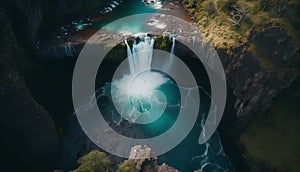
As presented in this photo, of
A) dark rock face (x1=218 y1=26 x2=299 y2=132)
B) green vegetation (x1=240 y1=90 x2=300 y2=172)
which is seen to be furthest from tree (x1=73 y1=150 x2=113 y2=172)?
dark rock face (x1=218 y1=26 x2=299 y2=132)

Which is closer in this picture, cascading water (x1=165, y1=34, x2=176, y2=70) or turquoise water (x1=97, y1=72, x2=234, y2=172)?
turquoise water (x1=97, y1=72, x2=234, y2=172)

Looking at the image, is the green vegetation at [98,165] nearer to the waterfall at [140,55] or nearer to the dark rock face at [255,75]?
the dark rock face at [255,75]

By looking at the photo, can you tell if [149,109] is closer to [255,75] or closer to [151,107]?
[151,107]

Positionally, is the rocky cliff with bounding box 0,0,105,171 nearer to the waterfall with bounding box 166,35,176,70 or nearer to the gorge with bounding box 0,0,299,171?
the gorge with bounding box 0,0,299,171

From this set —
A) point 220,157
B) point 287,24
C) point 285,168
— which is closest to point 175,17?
point 287,24

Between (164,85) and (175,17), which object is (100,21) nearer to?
(175,17)
